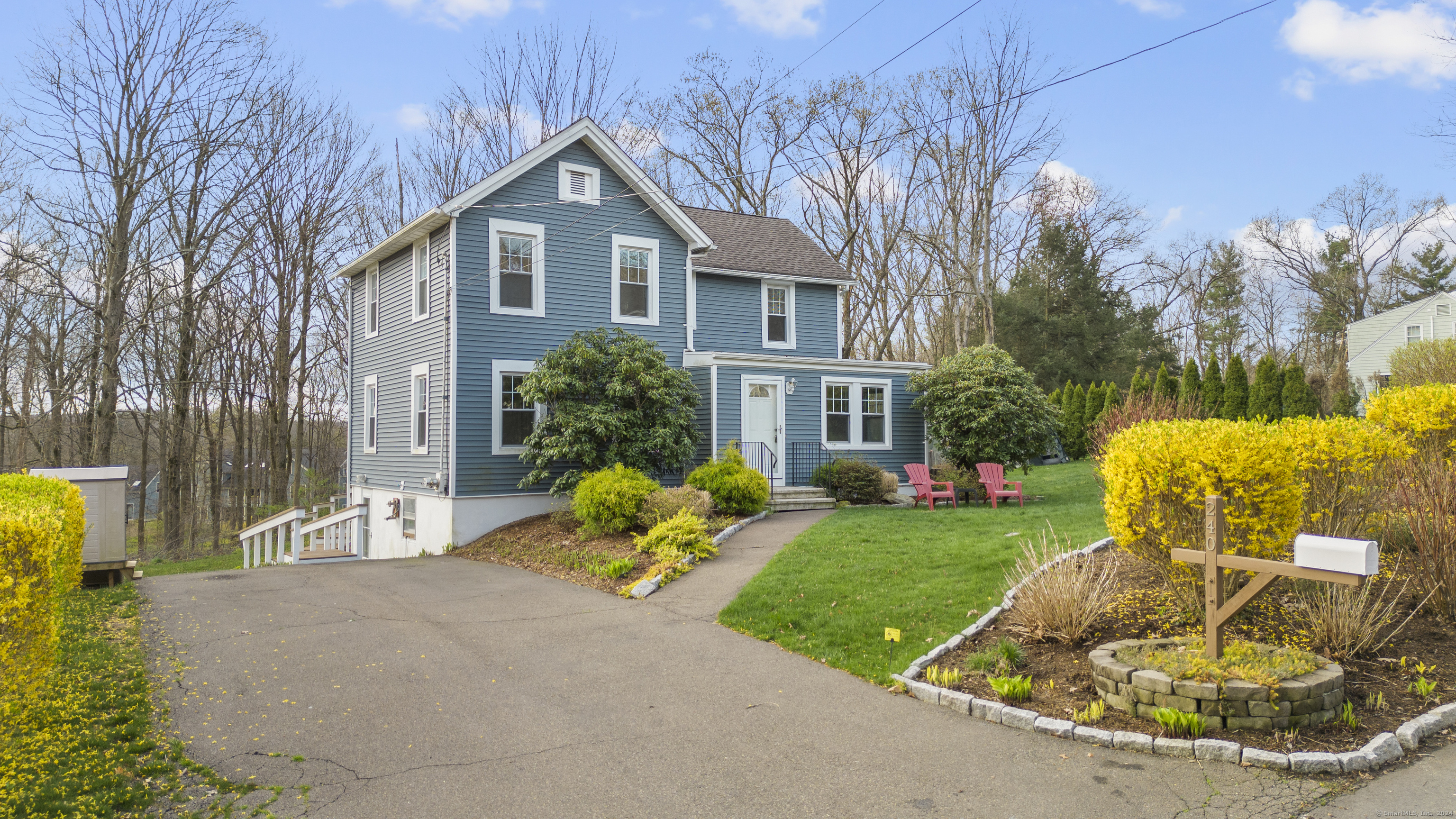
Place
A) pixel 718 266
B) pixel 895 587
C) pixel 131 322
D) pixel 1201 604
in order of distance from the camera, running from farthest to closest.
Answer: pixel 131 322 → pixel 718 266 → pixel 895 587 → pixel 1201 604

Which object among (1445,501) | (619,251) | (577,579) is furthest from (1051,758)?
(619,251)

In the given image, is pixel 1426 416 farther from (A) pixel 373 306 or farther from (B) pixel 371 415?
(A) pixel 373 306

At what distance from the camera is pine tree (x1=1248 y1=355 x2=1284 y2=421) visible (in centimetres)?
2469

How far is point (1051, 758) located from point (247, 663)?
6460mm

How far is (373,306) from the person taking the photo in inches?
778

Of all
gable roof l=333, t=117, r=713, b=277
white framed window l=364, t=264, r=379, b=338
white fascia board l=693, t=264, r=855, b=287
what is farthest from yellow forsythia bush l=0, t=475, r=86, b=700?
white framed window l=364, t=264, r=379, b=338

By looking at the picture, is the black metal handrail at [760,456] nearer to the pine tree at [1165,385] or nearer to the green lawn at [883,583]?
the green lawn at [883,583]

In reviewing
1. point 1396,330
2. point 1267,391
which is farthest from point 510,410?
point 1396,330

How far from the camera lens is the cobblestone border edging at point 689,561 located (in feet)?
33.6

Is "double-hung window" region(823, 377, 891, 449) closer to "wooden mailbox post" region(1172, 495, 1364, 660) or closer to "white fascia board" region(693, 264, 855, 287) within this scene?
"white fascia board" region(693, 264, 855, 287)

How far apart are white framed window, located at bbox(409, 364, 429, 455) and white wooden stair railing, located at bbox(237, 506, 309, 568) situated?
2391 millimetres

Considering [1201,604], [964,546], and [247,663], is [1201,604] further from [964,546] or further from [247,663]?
[247,663]

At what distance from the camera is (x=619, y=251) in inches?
684

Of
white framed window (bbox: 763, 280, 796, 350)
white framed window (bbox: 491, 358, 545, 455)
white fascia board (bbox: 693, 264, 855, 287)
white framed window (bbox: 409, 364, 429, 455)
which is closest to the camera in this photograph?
white framed window (bbox: 491, 358, 545, 455)
